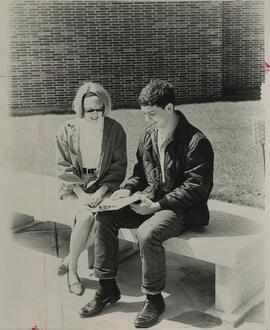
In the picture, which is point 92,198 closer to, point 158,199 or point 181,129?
point 158,199

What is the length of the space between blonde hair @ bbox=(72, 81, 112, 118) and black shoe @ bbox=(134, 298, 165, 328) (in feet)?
2.41

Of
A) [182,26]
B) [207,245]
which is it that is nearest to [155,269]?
[207,245]

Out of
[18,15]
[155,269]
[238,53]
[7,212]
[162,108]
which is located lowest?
[155,269]

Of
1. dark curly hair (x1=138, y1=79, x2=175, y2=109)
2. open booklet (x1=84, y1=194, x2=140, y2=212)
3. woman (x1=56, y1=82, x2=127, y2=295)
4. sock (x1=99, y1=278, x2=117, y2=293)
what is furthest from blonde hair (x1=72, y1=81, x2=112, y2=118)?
sock (x1=99, y1=278, x2=117, y2=293)

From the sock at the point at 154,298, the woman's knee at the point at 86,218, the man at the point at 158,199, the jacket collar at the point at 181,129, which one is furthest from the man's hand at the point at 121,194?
the sock at the point at 154,298

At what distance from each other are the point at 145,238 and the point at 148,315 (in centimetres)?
29

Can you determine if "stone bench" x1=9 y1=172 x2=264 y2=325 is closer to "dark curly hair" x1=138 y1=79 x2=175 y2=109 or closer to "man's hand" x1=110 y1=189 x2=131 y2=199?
"man's hand" x1=110 y1=189 x2=131 y2=199

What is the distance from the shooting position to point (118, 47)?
6.57ft

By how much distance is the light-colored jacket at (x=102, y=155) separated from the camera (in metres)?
1.98

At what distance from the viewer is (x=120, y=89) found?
1994mm

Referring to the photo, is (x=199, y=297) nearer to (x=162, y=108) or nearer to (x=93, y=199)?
(x=93, y=199)

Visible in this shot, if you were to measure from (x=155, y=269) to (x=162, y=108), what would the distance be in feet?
1.91

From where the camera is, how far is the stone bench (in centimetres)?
185

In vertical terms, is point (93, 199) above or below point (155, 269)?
above
